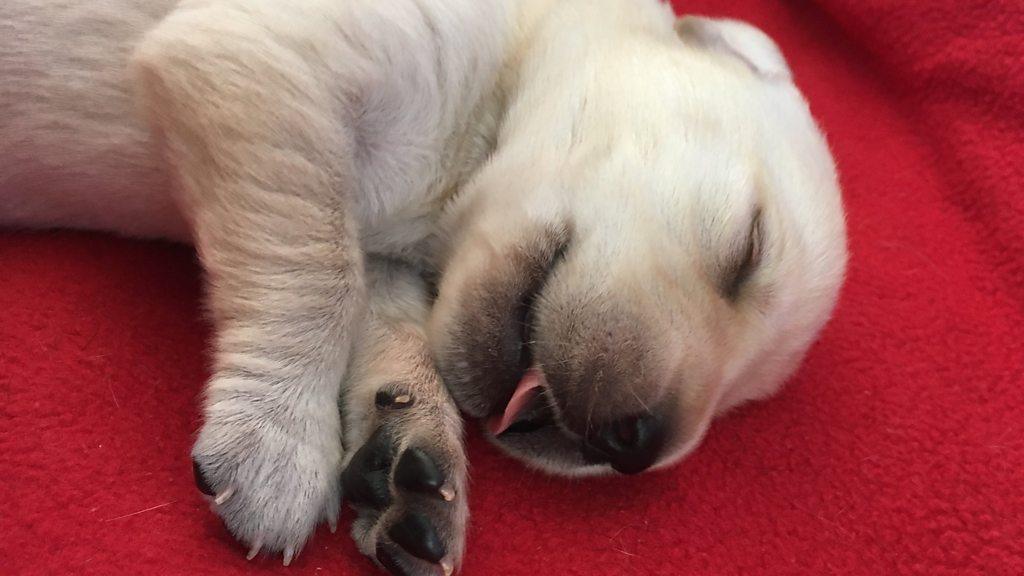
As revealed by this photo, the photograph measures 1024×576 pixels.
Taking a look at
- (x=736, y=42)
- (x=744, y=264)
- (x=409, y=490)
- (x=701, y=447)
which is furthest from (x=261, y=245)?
(x=736, y=42)

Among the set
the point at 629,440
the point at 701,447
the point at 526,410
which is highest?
the point at 629,440

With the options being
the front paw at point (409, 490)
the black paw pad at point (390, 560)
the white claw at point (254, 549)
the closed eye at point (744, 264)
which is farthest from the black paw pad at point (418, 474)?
the closed eye at point (744, 264)

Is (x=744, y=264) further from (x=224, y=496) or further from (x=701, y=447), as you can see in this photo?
(x=224, y=496)

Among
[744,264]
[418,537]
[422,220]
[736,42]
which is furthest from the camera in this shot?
[736,42]

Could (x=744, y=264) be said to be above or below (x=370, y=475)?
above

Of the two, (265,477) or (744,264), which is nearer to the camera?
(265,477)

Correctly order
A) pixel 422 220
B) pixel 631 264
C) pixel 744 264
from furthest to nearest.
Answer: pixel 422 220 < pixel 744 264 < pixel 631 264
